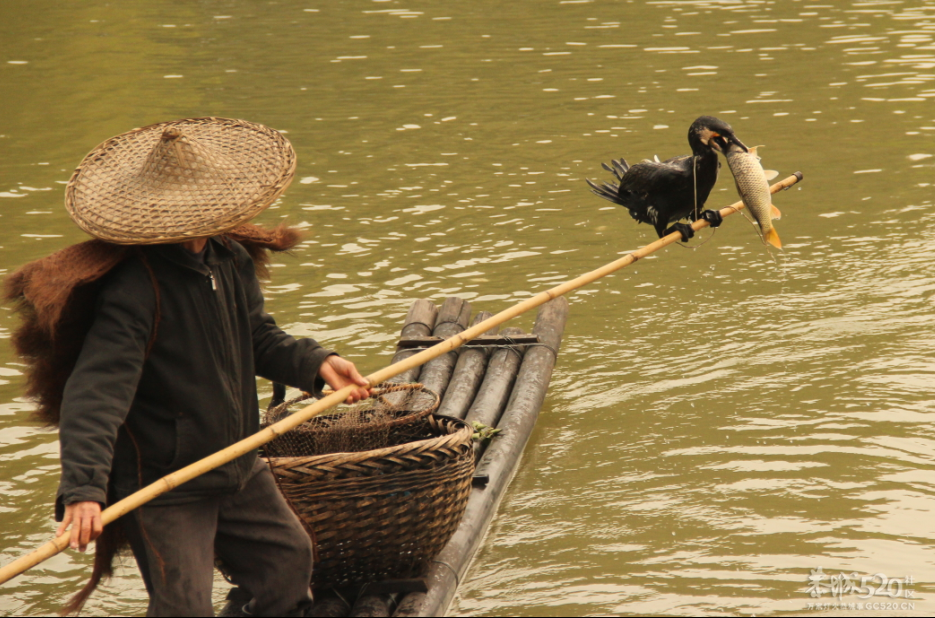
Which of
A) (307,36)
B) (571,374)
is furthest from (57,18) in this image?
(571,374)

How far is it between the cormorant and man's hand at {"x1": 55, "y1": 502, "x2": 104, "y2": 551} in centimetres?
264

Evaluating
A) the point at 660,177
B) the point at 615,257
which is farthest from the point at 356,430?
the point at 615,257

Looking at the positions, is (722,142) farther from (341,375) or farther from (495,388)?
(495,388)

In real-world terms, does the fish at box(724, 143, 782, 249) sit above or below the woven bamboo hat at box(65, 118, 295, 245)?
below

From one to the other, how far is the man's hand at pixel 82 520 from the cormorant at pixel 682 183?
2.64 meters

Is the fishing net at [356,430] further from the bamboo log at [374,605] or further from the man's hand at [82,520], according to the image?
the man's hand at [82,520]

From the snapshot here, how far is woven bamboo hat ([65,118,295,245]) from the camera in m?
3.08

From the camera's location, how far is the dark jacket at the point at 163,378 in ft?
9.48

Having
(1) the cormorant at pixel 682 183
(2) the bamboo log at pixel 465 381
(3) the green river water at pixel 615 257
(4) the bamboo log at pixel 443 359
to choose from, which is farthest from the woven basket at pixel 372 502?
(1) the cormorant at pixel 682 183

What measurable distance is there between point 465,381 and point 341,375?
6.99ft

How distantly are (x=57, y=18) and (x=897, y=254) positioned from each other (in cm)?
1841

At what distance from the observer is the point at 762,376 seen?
6.21 meters

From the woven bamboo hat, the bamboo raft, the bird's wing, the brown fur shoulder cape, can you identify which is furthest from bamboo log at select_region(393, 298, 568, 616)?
the woven bamboo hat

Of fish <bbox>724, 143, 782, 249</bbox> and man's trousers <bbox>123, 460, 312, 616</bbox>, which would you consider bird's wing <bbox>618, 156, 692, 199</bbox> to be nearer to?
fish <bbox>724, 143, 782, 249</bbox>
